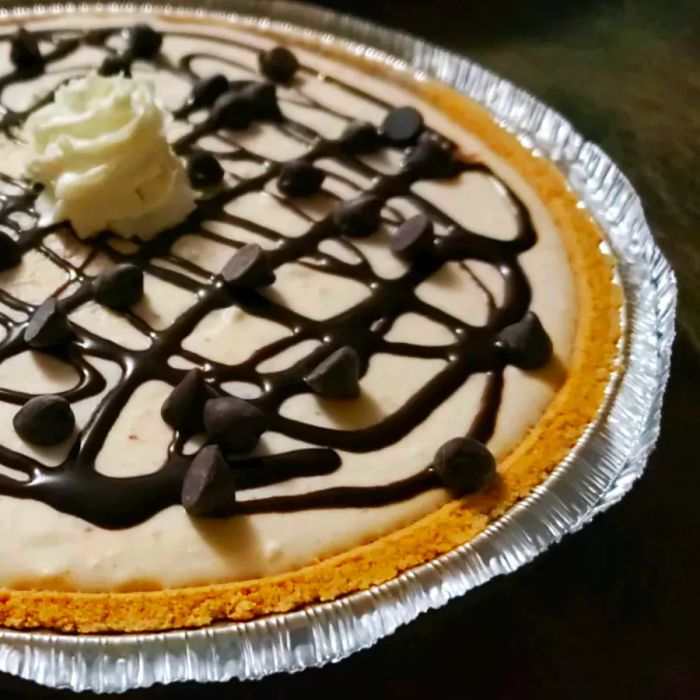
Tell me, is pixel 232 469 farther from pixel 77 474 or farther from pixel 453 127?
pixel 453 127

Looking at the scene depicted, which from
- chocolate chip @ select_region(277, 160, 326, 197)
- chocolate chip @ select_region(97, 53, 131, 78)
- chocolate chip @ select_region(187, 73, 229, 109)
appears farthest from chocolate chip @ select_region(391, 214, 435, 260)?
chocolate chip @ select_region(97, 53, 131, 78)

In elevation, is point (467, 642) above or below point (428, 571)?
below

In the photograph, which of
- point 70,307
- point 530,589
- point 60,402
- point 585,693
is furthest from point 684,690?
point 70,307

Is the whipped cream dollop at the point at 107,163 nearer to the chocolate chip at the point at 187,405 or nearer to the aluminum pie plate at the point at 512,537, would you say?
the chocolate chip at the point at 187,405

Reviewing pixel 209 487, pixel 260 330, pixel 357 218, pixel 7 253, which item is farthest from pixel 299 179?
pixel 209 487

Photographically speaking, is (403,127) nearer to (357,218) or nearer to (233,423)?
(357,218)

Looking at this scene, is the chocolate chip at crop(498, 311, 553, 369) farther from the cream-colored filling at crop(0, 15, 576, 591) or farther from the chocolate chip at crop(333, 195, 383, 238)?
the chocolate chip at crop(333, 195, 383, 238)
